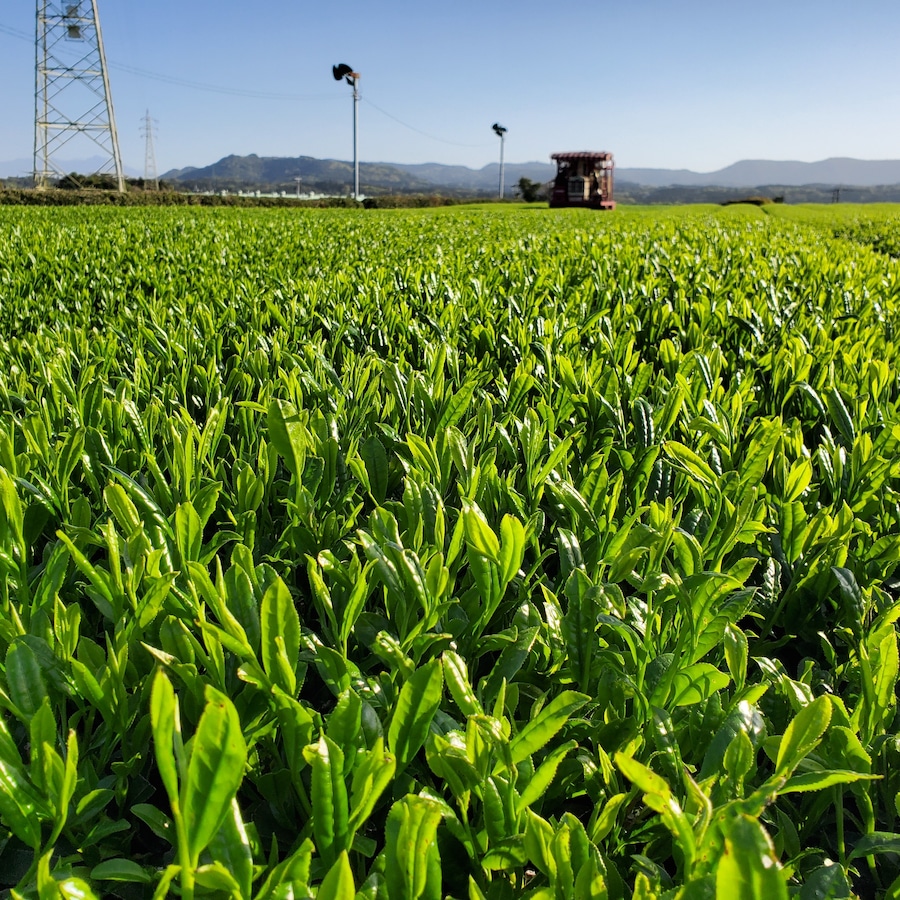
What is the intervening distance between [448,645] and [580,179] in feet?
164

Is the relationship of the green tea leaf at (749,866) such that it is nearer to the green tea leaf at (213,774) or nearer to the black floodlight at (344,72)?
the green tea leaf at (213,774)

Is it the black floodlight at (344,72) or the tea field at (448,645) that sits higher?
the black floodlight at (344,72)

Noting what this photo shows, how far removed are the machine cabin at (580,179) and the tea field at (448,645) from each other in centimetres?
4802

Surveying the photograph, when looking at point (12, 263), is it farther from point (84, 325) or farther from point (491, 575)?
point (491, 575)

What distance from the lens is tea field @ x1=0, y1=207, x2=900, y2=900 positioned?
0.82m

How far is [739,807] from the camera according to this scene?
68 cm

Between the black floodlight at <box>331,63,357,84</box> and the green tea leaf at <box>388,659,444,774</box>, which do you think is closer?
the green tea leaf at <box>388,659,444,774</box>

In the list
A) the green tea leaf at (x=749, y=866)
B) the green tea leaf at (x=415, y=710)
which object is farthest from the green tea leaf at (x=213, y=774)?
the green tea leaf at (x=749, y=866)

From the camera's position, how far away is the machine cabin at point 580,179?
46.8 metres

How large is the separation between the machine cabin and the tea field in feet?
158

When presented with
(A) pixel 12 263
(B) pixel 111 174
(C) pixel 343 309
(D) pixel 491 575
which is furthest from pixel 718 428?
(B) pixel 111 174

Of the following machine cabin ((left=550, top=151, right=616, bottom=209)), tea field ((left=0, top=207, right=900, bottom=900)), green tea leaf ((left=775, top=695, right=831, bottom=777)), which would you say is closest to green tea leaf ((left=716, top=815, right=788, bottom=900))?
tea field ((left=0, top=207, right=900, bottom=900))

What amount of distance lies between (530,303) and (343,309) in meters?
1.09

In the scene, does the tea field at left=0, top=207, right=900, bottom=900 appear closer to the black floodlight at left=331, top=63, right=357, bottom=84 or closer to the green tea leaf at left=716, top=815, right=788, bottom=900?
the green tea leaf at left=716, top=815, right=788, bottom=900
